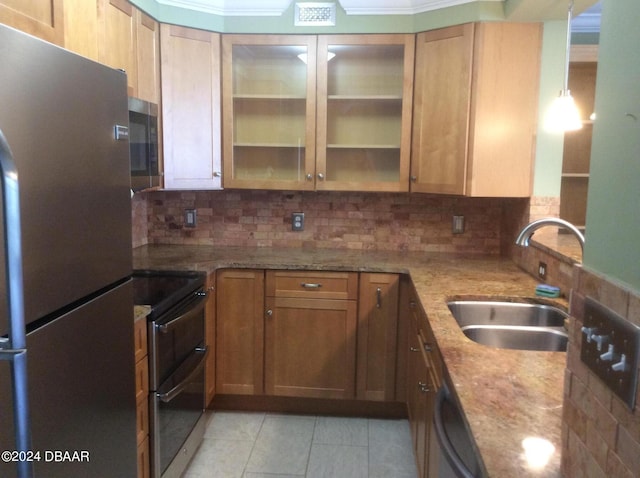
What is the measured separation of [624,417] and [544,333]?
1.32m

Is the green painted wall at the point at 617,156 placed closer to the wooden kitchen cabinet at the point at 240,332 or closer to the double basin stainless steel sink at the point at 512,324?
the double basin stainless steel sink at the point at 512,324

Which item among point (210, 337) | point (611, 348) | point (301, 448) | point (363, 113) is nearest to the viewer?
point (611, 348)

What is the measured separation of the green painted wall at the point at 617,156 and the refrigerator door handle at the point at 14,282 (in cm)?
89

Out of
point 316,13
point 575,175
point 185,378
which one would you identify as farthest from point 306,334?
point 575,175

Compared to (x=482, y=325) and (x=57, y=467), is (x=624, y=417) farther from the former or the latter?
(x=482, y=325)

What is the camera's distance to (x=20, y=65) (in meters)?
0.93

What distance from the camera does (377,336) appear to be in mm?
2809

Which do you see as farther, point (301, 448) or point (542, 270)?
point (301, 448)

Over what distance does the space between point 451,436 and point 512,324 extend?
34.4 inches

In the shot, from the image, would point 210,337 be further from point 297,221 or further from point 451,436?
point 451,436

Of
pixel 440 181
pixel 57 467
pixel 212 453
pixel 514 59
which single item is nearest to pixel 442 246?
pixel 440 181

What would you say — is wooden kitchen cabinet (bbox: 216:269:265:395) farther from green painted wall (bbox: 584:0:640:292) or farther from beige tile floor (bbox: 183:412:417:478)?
green painted wall (bbox: 584:0:640:292)

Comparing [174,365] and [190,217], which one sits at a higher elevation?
[190,217]

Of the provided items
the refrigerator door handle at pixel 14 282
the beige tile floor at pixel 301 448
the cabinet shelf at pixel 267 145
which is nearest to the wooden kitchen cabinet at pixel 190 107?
the cabinet shelf at pixel 267 145
